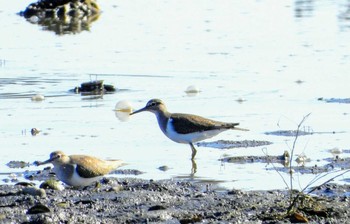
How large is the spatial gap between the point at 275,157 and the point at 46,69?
762 cm

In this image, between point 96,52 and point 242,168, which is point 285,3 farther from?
point 242,168

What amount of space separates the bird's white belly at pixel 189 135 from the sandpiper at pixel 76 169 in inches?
83.6

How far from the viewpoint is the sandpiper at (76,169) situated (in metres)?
9.78

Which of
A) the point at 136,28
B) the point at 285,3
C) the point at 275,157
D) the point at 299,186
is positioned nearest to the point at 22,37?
the point at 136,28

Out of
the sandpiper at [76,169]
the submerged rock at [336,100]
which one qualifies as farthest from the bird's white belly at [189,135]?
the submerged rock at [336,100]

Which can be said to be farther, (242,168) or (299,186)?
(242,168)

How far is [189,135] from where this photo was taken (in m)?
11.9

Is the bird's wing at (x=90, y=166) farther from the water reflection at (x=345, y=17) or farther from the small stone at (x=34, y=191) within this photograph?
the water reflection at (x=345, y=17)

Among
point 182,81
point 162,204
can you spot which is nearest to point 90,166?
point 162,204

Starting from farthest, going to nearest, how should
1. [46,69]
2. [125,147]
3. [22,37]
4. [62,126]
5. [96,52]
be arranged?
[22,37], [96,52], [46,69], [62,126], [125,147]

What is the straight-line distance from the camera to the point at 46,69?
59.2 feet

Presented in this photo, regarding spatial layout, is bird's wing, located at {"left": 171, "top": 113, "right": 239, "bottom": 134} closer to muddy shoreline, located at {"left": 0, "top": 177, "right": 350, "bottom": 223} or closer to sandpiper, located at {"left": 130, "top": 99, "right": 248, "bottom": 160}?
sandpiper, located at {"left": 130, "top": 99, "right": 248, "bottom": 160}

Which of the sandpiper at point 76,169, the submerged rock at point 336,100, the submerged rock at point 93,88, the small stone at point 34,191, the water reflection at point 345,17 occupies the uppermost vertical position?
the water reflection at point 345,17

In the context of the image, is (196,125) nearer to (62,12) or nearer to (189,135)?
(189,135)
